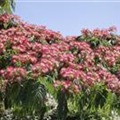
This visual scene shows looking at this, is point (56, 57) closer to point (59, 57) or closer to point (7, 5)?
point (59, 57)

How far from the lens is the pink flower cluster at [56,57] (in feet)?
19.2

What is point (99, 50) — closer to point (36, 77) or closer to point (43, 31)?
point (43, 31)

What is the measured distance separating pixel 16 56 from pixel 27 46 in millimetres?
668

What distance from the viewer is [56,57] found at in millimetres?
6445

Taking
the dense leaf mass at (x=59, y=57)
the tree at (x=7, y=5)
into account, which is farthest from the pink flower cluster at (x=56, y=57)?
the tree at (x=7, y=5)

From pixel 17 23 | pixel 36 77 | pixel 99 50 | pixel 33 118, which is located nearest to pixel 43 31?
pixel 17 23

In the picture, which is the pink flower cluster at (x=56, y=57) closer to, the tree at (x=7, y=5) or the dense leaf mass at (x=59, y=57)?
the dense leaf mass at (x=59, y=57)

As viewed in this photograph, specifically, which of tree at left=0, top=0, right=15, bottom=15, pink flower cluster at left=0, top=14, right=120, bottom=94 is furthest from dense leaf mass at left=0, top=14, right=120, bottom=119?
tree at left=0, top=0, right=15, bottom=15

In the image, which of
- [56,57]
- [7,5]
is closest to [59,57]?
[56,57]

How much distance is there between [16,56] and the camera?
6164mm

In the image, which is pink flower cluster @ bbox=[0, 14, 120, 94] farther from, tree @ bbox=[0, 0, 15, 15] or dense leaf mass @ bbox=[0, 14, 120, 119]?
tree @ bbox=[0, 0, 15, 15]

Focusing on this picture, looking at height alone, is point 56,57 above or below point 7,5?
below

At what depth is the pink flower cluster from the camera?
5852 mm

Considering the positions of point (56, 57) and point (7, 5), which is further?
point (7, 5)
